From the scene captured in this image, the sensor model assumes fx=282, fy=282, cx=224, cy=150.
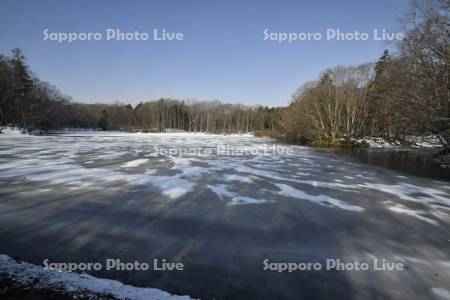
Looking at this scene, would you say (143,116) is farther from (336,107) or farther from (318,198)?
(318,198)

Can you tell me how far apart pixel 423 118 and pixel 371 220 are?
1141 cm

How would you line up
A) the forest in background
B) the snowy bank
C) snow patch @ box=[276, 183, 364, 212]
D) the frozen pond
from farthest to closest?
the forest in background → snow patch @ box=[276, 183, 364, 212] → the frozen pond → the snowy bank

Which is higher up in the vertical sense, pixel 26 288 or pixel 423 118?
pixel 423 118

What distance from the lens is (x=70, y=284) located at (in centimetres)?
345

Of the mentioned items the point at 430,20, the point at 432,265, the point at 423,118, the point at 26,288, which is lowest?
the point at 432,265

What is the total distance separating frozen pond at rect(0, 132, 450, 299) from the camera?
3945 millimetres

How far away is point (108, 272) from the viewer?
3955 mm

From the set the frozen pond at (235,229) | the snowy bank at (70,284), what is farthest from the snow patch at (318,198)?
the snowy bank at (70,284)

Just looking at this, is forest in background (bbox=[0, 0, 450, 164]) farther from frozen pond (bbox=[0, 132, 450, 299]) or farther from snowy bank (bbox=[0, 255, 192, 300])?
snowy bank (bbox=[0, 255, 192, 300])

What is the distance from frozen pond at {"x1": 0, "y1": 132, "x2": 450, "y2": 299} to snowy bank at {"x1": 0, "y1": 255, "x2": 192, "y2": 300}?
0.24 metres

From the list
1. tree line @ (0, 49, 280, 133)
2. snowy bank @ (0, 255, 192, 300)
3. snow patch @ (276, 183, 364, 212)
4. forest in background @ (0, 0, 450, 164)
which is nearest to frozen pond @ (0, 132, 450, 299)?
snow patch @ (276, 183, 364, 212)

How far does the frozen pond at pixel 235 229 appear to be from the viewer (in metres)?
3.95

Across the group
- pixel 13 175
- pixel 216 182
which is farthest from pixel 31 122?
pixel 216 182

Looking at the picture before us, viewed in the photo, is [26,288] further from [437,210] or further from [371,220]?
[437,210]
